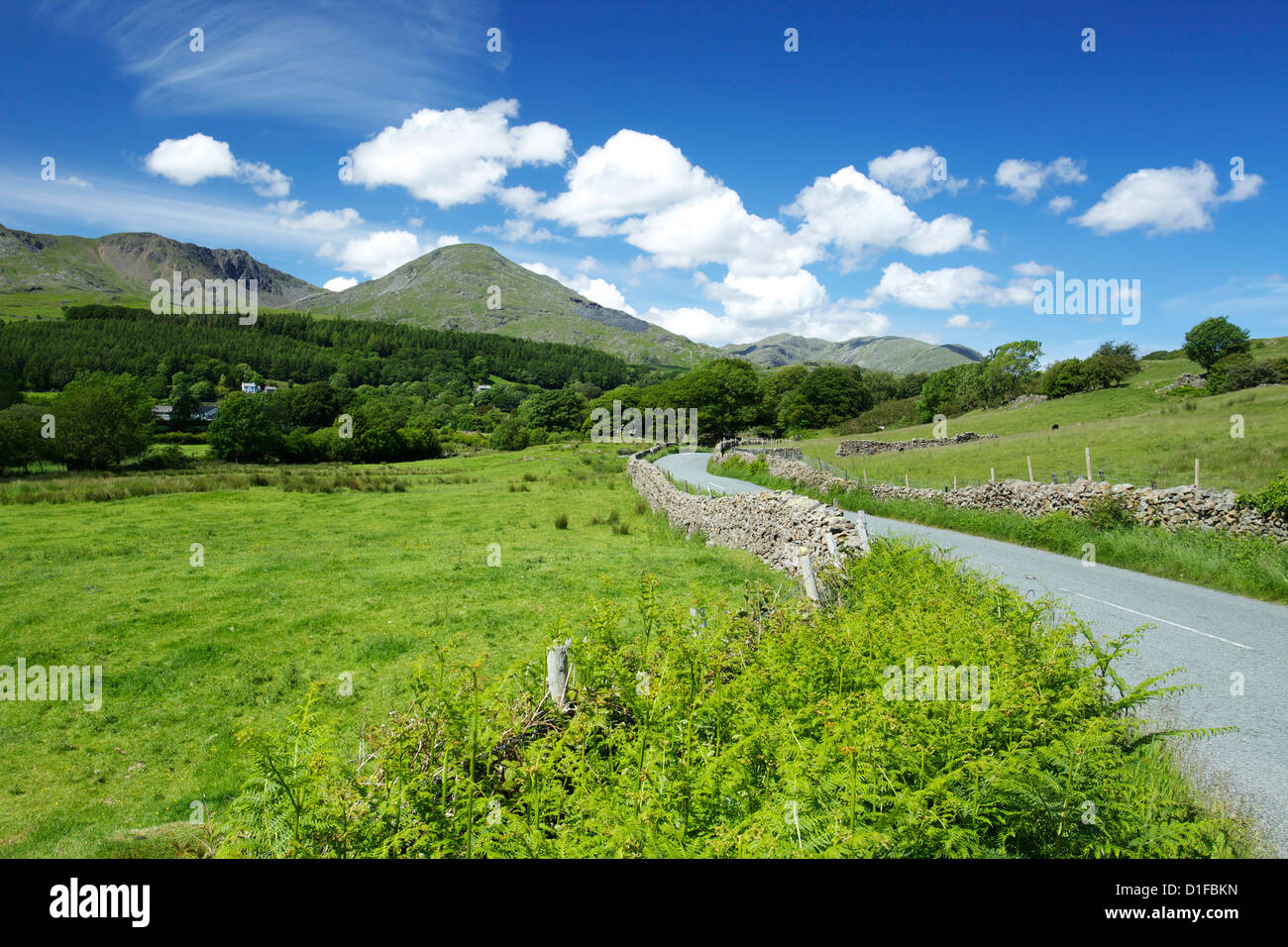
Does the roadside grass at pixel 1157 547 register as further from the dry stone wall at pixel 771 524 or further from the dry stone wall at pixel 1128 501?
the dry stone wall at pixel 771 524

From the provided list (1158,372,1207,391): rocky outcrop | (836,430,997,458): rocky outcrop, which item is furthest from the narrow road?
(1158,372,1207,391): rocky outcrop

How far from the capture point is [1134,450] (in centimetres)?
3450

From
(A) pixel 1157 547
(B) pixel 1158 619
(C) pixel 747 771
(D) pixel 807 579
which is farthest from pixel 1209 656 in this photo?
(C) pixel 747 771

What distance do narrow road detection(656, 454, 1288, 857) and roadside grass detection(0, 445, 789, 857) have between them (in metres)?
5.64

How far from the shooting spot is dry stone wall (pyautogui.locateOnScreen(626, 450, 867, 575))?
13.5 m

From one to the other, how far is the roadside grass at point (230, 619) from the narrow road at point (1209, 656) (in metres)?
→ 5.64

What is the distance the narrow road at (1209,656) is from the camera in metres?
5.68

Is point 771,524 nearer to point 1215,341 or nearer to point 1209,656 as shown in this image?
point 1209,656

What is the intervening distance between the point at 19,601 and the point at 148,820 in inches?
466

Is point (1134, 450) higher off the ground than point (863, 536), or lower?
higher

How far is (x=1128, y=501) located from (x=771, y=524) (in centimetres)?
1142

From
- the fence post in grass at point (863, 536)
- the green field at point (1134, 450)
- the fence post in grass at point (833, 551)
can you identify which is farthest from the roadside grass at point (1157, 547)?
the fence post in grass at point (833, 551)

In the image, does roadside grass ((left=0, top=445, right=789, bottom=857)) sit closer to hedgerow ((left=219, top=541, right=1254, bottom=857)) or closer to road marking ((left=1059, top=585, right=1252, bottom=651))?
hedgerow ((left=219, top=541, right=1254, bottom=857))

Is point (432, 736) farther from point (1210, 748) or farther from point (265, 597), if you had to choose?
point (265, 597)
